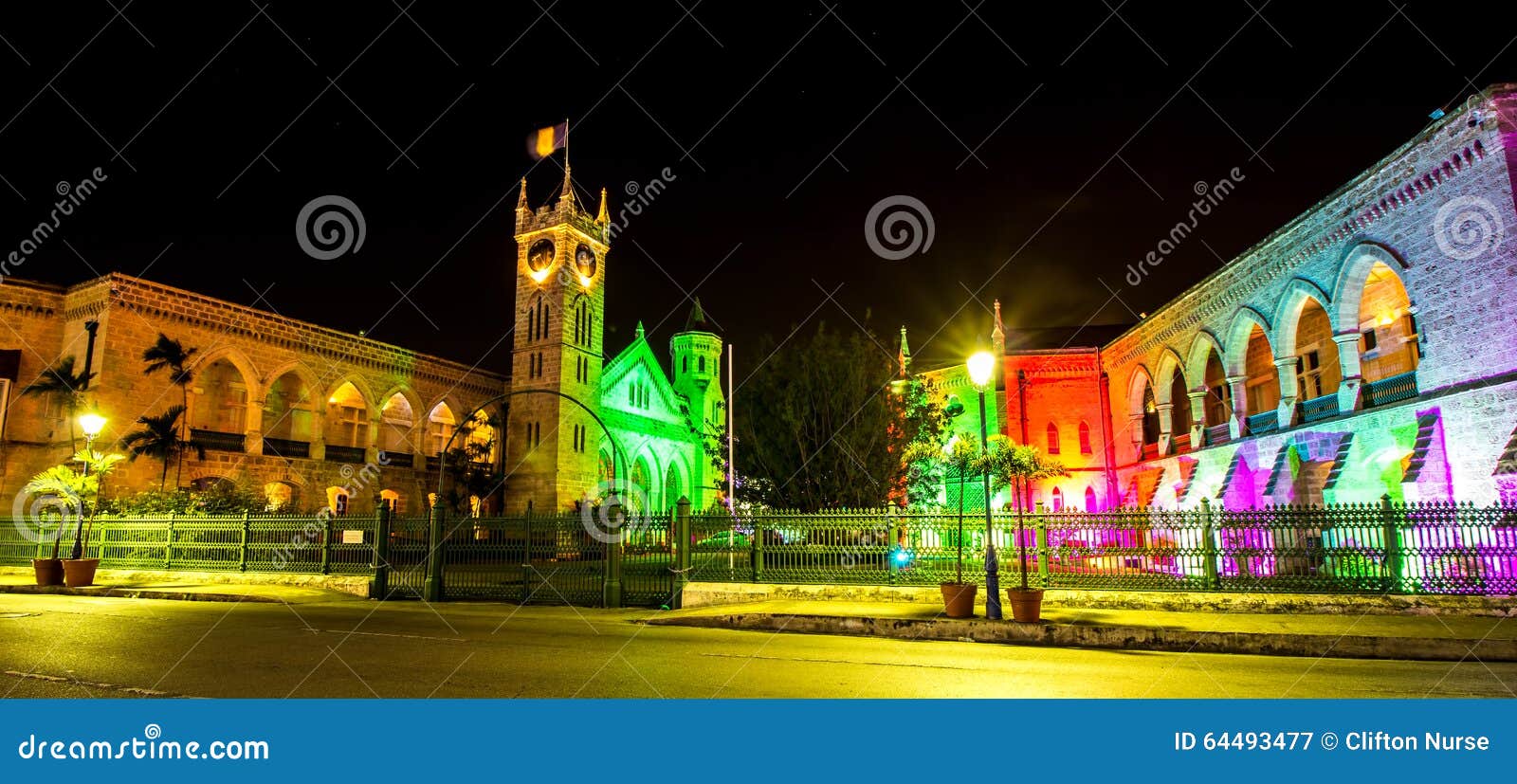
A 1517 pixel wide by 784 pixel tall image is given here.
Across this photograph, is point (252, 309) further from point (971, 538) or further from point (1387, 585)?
point (1387, 585)

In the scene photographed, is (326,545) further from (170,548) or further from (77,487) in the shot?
(77,487)

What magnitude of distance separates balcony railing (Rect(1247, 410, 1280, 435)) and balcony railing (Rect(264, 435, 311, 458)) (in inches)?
1289

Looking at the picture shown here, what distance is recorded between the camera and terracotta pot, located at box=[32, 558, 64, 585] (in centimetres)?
1652

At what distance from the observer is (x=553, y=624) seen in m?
10.6

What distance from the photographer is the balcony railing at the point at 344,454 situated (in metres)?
31.7

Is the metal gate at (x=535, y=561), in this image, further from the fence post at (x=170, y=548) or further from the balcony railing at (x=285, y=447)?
the balcony railing at (x=285, y=447)

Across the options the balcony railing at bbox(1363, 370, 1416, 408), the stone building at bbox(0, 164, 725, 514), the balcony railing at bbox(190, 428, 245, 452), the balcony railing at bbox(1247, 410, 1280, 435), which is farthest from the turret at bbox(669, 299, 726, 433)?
the balcony railing at bbox(1363, 370, 1416, 408)

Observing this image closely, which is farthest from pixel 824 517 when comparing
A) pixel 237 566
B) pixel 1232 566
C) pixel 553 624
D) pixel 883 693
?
pixel 237 566

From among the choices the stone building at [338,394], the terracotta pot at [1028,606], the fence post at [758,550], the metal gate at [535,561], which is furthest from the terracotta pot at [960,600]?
the stone building at [338,394]

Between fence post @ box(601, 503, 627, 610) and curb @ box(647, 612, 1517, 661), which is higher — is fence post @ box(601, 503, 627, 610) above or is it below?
above

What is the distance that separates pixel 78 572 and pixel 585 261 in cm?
2396

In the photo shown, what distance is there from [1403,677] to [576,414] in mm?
32346

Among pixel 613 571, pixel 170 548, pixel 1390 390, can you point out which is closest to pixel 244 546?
pixel 170 548

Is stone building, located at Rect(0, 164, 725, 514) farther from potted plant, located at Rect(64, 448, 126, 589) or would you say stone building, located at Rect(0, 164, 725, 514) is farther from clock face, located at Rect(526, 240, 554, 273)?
potted plant, located at Rect(64, 448, 126, 589)
